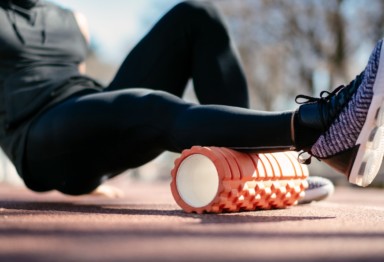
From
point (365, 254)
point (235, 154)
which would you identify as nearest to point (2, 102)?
point (235, 154)

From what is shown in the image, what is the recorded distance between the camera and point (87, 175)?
2.19m

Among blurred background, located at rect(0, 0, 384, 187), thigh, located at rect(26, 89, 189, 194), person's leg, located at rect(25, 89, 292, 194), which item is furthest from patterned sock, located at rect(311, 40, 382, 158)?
blurred background, located at rect(0, 0, 384, 187)

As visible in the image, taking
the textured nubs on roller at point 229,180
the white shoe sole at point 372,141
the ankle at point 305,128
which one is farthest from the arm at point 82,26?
the white shoe sole at point 372,141

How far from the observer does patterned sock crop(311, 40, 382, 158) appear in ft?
5.22

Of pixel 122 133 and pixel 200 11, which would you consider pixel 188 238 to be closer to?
pixel 122 133

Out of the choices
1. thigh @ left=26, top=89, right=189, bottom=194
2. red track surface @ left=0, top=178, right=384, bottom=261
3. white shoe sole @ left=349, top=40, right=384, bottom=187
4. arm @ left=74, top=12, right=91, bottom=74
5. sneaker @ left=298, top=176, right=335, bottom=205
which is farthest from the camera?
arm @ left=74, top=12, right=91, bottom=74

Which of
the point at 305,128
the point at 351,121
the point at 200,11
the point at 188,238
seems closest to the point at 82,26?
the point at 200,11

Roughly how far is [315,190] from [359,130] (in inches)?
34.6

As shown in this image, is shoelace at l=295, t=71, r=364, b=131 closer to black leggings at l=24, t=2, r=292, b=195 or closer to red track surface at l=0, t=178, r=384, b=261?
black leggings at l=24, t=2, r=292, b=195

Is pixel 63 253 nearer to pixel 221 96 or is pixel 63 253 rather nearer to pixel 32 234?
pixel 32 234

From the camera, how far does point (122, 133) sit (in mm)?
1956

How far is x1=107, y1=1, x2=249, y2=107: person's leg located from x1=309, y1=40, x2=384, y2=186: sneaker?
0.62 meters

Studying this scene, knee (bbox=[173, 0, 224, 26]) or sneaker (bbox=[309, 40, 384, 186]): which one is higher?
knee (bbox=[173, 0, 224, 26])

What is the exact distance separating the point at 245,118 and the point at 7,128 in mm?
990
